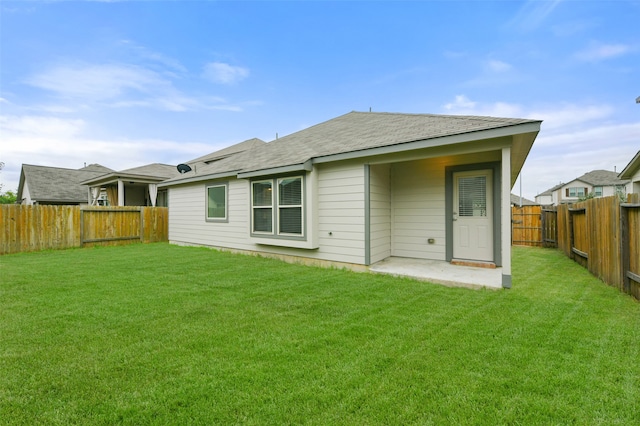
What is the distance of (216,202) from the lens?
928cm

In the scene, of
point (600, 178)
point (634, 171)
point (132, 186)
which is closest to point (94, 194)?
point (132, 186)

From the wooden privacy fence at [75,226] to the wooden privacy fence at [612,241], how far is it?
13.5 metres

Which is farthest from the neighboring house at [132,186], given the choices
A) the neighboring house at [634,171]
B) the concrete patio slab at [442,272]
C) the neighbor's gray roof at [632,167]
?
the neighboring house at [634,171]

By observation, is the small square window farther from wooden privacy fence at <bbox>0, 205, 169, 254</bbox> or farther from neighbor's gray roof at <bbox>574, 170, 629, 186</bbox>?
neighbor's gray roof at <bbox>574, 170, 629, 186</bbox>

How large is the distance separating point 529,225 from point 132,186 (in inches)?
744

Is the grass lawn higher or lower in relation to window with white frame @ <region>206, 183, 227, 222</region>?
lower

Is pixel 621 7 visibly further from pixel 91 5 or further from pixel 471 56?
pixel 91 5

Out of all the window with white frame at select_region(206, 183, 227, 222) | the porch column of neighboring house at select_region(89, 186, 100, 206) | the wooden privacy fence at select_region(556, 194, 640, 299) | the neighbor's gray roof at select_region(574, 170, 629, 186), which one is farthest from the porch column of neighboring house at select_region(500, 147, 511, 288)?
the neighbor's gray roof at select_region(574, 170, 629, 186)

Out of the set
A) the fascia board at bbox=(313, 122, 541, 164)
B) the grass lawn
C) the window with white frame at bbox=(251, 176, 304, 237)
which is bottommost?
the grass lawn

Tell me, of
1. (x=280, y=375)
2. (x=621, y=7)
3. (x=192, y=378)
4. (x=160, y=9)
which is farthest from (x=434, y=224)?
(x=160, y=9)

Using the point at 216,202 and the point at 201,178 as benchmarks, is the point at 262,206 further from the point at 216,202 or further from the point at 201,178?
the point at 201,178

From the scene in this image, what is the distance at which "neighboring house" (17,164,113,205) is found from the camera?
18.1 metres

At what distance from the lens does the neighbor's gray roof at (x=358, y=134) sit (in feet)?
16.5

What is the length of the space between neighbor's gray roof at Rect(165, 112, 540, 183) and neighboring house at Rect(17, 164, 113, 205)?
14365 mm
